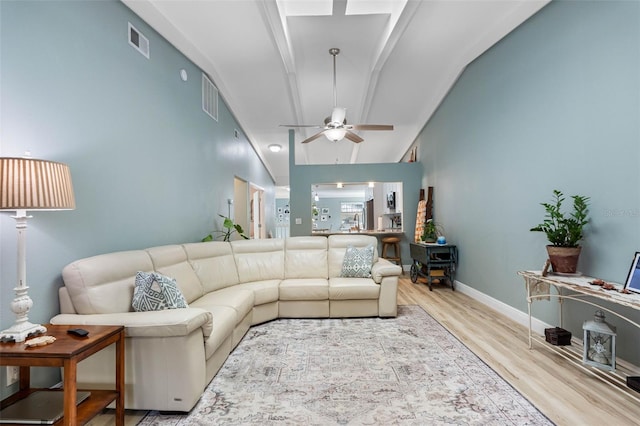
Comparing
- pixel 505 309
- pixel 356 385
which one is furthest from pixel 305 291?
pixel 505 309

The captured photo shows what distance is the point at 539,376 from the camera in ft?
7.47

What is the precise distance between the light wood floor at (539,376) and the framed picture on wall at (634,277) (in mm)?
674

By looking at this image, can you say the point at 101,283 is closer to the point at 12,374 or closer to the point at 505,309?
the point at 12,374

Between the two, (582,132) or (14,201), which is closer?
(14,201)

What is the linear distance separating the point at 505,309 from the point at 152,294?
3.80 meters

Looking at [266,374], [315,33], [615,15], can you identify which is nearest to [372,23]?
[315,33]

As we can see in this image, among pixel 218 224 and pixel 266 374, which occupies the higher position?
pixel 218 224

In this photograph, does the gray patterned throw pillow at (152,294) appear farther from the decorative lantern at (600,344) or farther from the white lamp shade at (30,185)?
the decorative lantern at (600,344)

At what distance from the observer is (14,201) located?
1448 millimetres

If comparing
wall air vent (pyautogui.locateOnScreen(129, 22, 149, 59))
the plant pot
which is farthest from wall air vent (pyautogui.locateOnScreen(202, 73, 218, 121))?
the plant pot

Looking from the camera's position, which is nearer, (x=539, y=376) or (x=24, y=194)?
(x=24, y=194)

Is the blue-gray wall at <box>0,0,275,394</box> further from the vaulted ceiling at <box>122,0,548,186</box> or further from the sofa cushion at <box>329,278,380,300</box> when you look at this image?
the sofa cushion at <box>329,278,380,300</box>

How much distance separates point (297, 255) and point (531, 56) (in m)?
3.54

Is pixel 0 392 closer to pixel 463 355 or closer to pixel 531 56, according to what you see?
pixel 463 355
